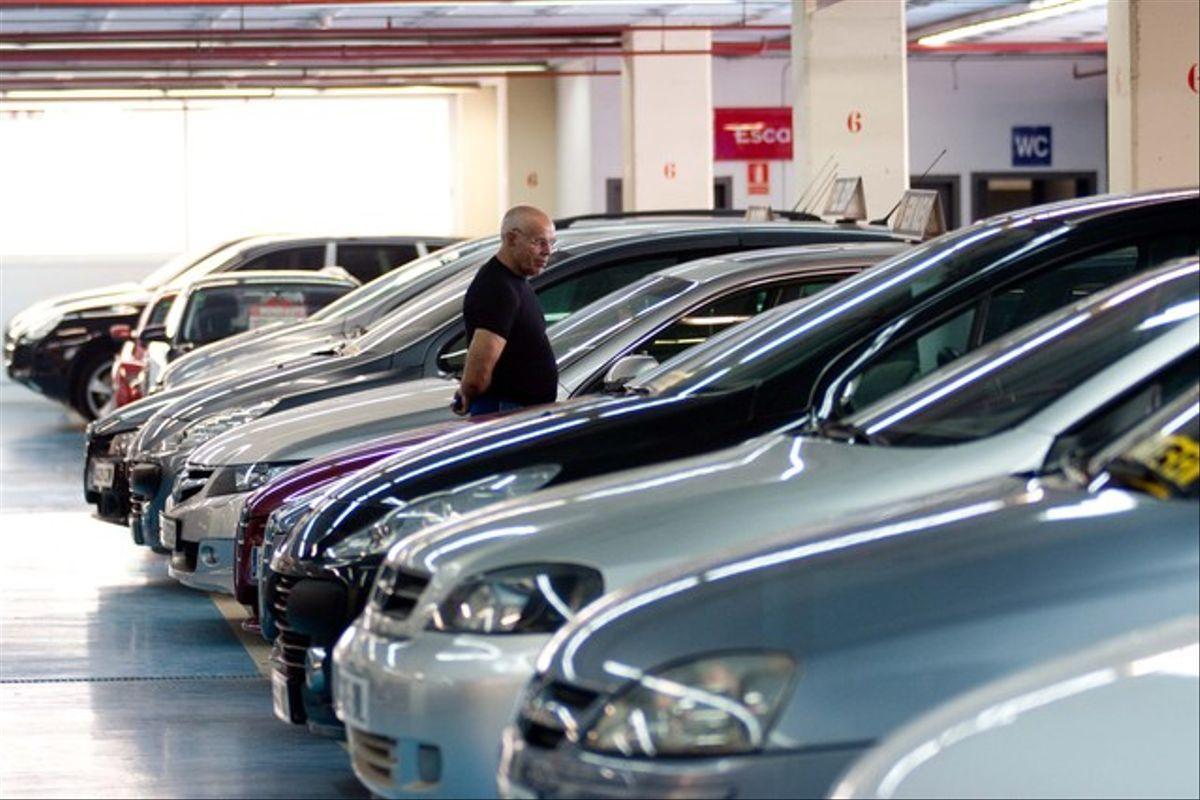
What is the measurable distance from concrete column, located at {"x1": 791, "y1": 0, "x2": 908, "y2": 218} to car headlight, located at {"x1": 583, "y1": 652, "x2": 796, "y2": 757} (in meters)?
15.9

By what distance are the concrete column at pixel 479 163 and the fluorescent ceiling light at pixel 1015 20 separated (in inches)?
392

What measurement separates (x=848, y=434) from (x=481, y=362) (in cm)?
333

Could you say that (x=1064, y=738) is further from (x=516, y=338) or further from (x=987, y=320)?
(x=516, y=338)

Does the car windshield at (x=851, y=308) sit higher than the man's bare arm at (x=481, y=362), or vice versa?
the car windshield at (x=851, y=308)

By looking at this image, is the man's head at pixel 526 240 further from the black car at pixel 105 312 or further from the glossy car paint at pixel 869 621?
the black car at pixel 105 312

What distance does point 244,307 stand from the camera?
55.5ft

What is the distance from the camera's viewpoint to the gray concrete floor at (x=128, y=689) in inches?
266

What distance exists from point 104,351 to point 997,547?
18.2 m

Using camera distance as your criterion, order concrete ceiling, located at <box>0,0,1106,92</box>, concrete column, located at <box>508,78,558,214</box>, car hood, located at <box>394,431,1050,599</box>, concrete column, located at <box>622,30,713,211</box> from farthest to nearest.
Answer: concrete column, located at <box>508,78,558,214</box>, concrete column, located at <box>622,30,713,211</box>, concrete ceiling, located at <box>0,0,1106,92</box>, car hood, located at <box>394,431,1050,599</box>

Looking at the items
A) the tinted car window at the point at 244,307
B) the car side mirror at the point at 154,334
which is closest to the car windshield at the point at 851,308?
the tinted car window at the point at 244,307

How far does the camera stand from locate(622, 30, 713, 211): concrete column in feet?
89.2

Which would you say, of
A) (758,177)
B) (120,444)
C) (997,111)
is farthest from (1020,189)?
(120,444)

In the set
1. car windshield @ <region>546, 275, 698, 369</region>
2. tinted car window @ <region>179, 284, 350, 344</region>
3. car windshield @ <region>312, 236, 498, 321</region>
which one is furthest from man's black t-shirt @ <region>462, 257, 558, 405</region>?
tinted car window @ <region>179, 284, 350, 344</region>

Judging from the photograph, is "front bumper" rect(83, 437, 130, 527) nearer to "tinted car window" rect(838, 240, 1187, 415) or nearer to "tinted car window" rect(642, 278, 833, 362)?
"tinted car window" rect(642, 278, 833, 362)
